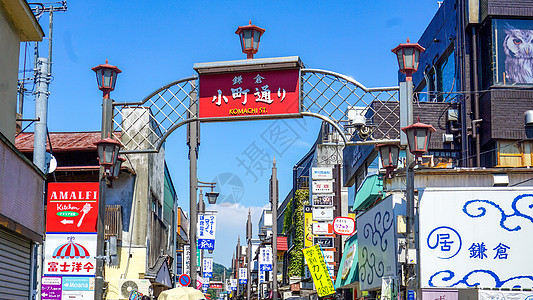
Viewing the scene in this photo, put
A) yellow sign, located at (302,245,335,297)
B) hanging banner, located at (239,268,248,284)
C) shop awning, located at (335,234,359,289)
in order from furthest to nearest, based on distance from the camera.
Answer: hanging banner, located at (239,268,248,284) → shop awning, located at (335,234,359,289) → yellow sign, located at (302,245,335,297)

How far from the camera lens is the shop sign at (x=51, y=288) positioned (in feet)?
77.9

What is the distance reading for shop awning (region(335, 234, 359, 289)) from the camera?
28859 millimetres

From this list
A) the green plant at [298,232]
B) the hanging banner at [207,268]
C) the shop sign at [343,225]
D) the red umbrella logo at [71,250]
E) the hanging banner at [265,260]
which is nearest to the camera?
the red umbrella logo at [71,250]

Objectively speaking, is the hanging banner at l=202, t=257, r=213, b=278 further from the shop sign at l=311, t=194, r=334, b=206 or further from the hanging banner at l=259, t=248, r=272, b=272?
the shop sign at l=311, t=194, r=334, b=206

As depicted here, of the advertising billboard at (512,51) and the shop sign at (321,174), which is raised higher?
the advertising billboard at (512,51)

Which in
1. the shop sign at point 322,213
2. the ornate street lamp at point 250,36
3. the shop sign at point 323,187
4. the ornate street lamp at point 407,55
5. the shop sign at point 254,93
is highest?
the ornate street lamp at point 250,36

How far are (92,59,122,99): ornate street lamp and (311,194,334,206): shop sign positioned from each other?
2012 cm

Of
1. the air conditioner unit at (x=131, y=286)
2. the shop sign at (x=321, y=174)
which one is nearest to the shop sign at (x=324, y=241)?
the shop sign at (x=321, y=174)

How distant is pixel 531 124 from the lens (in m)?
26.0

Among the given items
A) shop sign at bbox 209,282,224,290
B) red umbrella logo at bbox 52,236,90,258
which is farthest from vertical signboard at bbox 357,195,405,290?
shop sign at bbox 209,282,224,290

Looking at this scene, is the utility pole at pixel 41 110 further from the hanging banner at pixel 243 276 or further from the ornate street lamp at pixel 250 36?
the hanging banner at pixel 243 276

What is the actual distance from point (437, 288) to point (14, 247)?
12.1 meters

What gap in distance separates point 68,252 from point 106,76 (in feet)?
34.2

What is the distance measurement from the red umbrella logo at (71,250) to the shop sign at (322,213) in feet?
46.3
